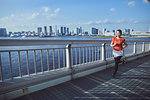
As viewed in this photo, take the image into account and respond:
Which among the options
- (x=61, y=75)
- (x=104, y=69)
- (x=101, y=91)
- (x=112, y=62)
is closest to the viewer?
(x=101, y=91)

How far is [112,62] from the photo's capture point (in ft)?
19.0

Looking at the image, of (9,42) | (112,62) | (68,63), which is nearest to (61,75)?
(68,63)

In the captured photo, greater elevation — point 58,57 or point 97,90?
point 58,57

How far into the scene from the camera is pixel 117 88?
3.29 m

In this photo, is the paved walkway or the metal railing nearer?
the paved walkway

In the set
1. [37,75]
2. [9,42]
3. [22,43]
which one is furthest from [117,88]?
[9,42]

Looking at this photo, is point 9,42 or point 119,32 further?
point 119,32

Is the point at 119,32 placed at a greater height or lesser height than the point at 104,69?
greater

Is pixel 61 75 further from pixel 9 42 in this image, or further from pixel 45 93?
pixel 9 42

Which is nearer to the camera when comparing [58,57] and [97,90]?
[97,90]

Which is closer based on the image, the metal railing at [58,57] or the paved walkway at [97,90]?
the paved walkway at [97,90]

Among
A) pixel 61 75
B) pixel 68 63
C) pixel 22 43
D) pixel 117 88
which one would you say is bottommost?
pixel 117 88

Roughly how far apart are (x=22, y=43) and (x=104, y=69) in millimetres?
4020

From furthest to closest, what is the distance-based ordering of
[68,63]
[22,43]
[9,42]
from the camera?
[68,63]
[22,43]
[9,42]
